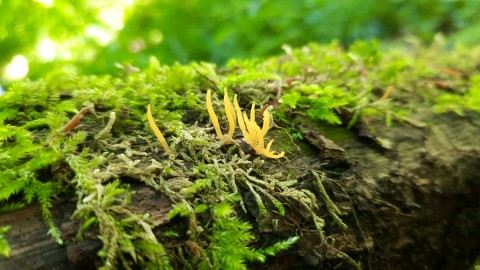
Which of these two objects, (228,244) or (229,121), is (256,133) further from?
(228,244)

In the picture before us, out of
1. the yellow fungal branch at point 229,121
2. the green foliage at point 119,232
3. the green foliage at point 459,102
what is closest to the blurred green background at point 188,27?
the green foliage at point 459,102

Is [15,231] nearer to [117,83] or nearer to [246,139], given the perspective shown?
[246,139]

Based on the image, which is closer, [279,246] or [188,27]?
[279,246]

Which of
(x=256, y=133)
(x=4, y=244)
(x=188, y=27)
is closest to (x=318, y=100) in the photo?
(x=256, y=133)

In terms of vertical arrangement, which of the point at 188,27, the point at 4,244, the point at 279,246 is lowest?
the point at 279,246

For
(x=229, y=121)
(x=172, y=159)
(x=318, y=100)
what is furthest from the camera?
(x=318, y=100)

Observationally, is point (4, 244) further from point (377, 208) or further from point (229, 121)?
point (377, 208)

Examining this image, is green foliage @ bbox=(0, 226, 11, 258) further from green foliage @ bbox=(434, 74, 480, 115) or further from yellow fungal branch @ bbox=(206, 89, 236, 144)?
green foliage @ bbox=(434, 74, 480, 115)

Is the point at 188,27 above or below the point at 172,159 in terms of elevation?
above

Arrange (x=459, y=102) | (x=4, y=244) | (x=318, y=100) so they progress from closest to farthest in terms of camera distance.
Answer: (x=4, y=244)
(x=318, y=100)
(x=459, y=102)
